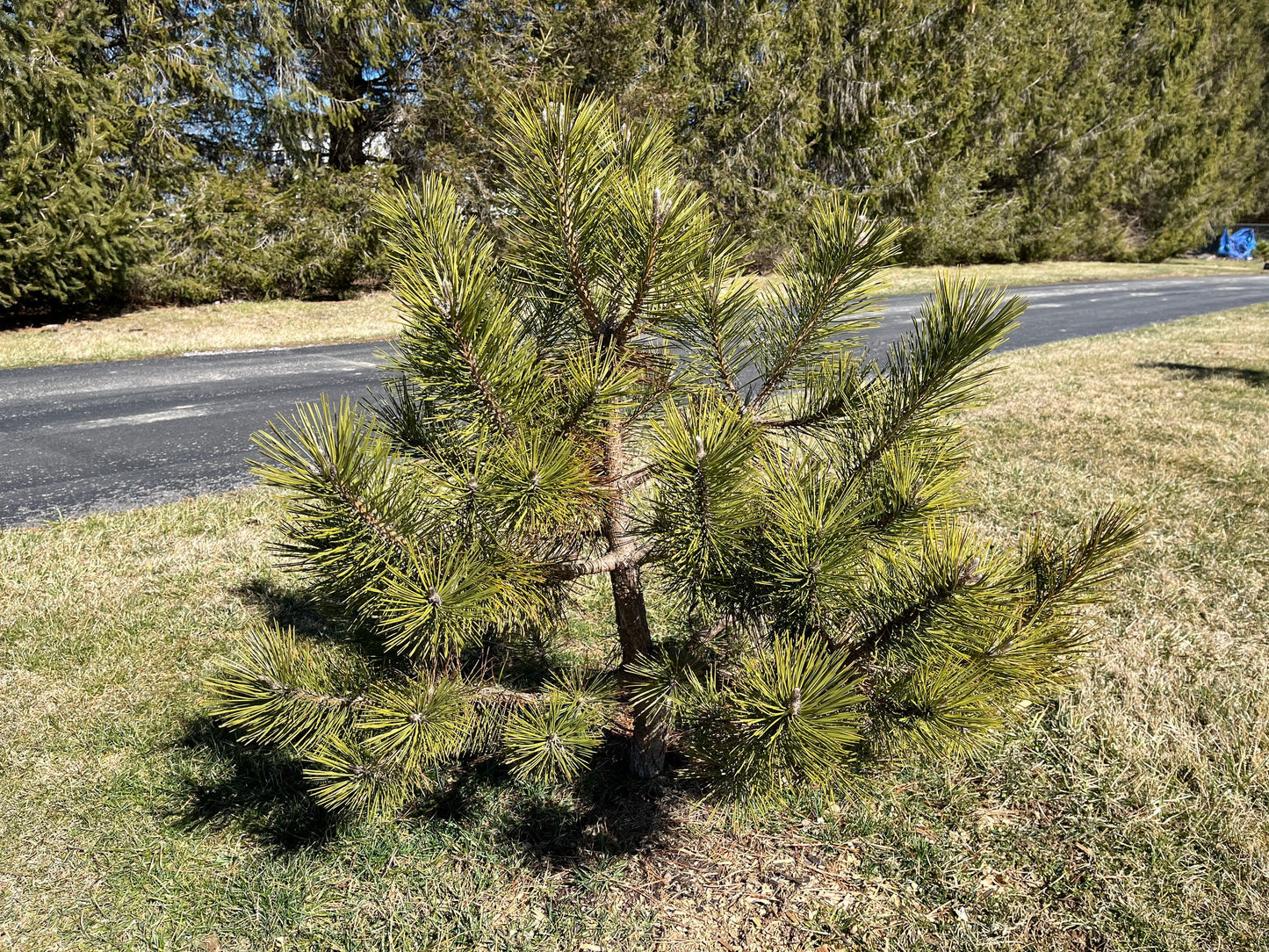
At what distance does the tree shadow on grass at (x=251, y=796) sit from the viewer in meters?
2.35

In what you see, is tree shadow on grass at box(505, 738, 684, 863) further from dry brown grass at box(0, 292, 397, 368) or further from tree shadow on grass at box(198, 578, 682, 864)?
dry brown grass at box(0, 292, 397, 368)

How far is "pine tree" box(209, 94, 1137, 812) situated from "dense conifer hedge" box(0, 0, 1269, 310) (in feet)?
1.48

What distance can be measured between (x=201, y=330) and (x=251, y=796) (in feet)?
39.2

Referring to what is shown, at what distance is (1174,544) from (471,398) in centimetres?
411

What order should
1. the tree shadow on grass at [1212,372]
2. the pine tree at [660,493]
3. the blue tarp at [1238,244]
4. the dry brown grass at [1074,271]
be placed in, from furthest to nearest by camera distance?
the blue tarp at [1238,244] < the dry brown grass at [1074,271] < the tree shadow on grass at [1212,372] < the pine tree at [660,493]

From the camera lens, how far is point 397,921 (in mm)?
2068

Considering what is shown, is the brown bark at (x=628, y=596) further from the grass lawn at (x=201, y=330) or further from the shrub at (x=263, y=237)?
the shrub at (x=263, y=237)

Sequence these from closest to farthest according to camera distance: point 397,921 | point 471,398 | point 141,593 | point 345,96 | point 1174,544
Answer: point 471,398, point 397,921, point 141,593, point 1174,544, point 345,96

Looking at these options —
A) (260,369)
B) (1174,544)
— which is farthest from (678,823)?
(260,369)

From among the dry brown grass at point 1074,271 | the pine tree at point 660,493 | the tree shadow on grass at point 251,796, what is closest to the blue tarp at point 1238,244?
the dry brown grass at point 1074,271

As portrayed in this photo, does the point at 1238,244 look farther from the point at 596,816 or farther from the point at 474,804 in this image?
the point at 474,804

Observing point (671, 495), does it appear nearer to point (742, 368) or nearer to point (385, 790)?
point (742, 368)

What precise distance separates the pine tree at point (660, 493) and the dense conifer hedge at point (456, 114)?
1.48ft

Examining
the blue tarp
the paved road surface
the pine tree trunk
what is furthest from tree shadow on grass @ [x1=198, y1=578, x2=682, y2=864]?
the blue tarp
